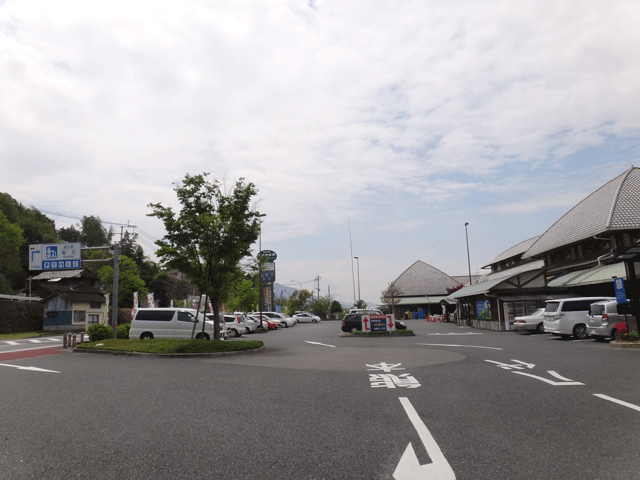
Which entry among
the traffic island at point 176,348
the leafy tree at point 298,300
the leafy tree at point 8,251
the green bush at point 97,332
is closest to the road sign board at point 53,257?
the green bush at point 97,332

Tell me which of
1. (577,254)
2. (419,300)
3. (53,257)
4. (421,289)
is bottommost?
(419,300)

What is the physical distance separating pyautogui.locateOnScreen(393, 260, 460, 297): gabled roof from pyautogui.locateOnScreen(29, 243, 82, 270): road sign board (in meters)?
62.8

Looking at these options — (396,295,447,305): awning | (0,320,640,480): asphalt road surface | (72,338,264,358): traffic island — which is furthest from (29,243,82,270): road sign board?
(396,295,447,305): awning

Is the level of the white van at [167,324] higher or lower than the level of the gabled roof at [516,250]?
lower

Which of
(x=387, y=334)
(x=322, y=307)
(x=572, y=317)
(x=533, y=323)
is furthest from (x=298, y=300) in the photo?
(x=572, y=317)

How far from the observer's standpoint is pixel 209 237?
20.4 metres

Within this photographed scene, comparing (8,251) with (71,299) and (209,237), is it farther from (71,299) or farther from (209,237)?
(209,237)

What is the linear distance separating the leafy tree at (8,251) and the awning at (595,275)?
5518 cm

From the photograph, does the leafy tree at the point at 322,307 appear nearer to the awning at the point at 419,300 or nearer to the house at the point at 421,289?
the house at the point at 421,289

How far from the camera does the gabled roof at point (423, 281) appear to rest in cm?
8519

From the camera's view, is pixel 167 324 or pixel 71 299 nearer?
pixel 167 324

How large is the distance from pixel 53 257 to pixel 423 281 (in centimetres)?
7039

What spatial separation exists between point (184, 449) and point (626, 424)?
5.30 meters

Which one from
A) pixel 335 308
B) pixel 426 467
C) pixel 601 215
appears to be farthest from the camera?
pixel 335 308
